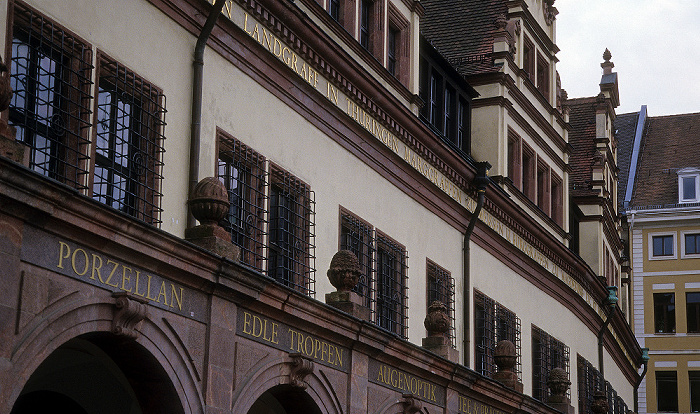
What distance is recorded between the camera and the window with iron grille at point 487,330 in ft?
90.1

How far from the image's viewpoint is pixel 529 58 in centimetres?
3372

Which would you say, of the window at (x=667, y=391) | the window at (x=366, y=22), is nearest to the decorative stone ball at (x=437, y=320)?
the window at (x=366, y=22)

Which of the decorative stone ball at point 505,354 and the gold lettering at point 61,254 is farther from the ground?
the decorative stone ball at point 505,354

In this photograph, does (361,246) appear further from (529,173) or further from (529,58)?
(529,58)

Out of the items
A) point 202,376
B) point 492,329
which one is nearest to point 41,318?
point 202,376

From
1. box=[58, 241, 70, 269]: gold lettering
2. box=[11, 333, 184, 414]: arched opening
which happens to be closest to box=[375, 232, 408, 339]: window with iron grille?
box=[11, 333, 184, 414]: arched opening

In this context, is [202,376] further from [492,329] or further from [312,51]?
[492,329]

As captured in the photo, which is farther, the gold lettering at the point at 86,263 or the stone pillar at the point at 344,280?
the stone pillar at the point at 344,280

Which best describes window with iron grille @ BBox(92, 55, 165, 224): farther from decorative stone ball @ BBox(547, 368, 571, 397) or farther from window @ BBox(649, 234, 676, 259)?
window @ BBox(649, 234, 676, 259)

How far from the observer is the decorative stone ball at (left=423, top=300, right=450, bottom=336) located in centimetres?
2308

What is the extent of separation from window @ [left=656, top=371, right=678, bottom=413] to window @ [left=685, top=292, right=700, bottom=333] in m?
2.21

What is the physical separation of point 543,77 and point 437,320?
45.7 ft

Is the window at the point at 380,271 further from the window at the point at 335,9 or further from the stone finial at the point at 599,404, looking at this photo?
the stone finial at the point at 599,404

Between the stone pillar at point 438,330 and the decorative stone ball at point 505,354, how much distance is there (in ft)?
12.1
